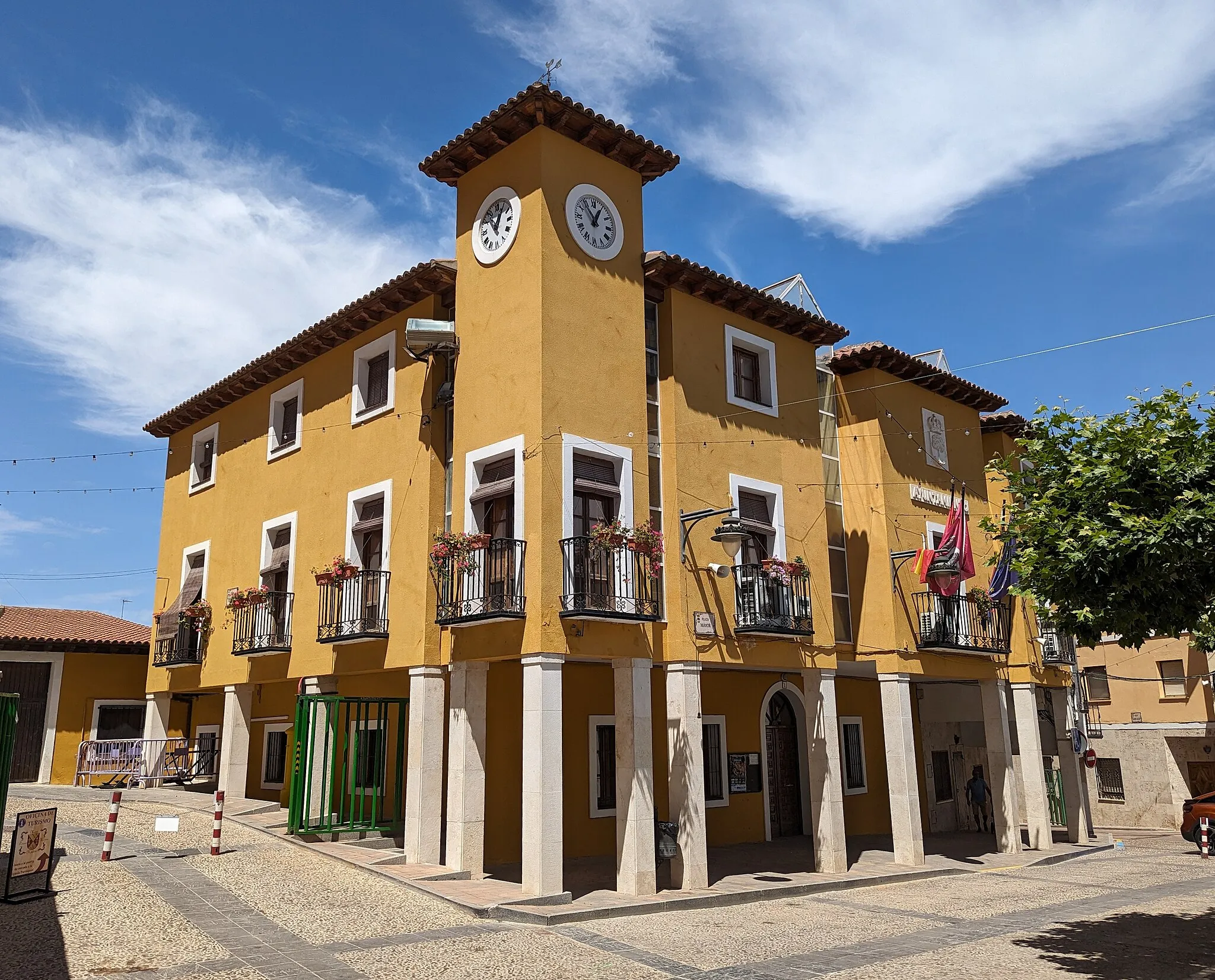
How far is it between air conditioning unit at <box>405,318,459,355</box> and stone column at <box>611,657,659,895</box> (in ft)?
19.7

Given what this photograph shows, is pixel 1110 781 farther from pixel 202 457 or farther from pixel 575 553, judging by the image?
pixel 202 457

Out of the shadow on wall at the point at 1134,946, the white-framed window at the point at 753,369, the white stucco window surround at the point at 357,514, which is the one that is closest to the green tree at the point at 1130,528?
the shadow on wall at the point at 1134,946

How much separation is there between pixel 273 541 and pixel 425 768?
24.0 ft

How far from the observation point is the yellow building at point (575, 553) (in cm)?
1461

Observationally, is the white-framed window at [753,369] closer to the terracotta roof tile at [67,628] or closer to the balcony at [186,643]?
the balcony at [186,643]

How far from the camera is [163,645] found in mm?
23188

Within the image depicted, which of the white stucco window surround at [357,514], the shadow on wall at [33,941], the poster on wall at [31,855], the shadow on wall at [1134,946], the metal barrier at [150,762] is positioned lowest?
the shadow on wall at [1134,946]

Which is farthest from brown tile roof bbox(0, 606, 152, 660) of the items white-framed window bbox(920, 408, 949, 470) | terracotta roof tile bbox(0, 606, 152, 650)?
white-framed window bbox(920, 408, 949, 470)

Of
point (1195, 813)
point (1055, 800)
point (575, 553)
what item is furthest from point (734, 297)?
point (1055, 800)

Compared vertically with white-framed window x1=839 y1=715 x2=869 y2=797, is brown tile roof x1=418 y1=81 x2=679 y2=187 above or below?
above

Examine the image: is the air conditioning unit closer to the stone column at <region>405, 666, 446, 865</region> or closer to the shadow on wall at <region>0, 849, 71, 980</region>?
the stone column at <region>405, 666, 446, 865</region>

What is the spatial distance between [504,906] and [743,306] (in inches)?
434

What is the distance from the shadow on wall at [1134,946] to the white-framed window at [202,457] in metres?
20.0

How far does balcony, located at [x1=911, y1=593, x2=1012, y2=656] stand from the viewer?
19250 millimetres
